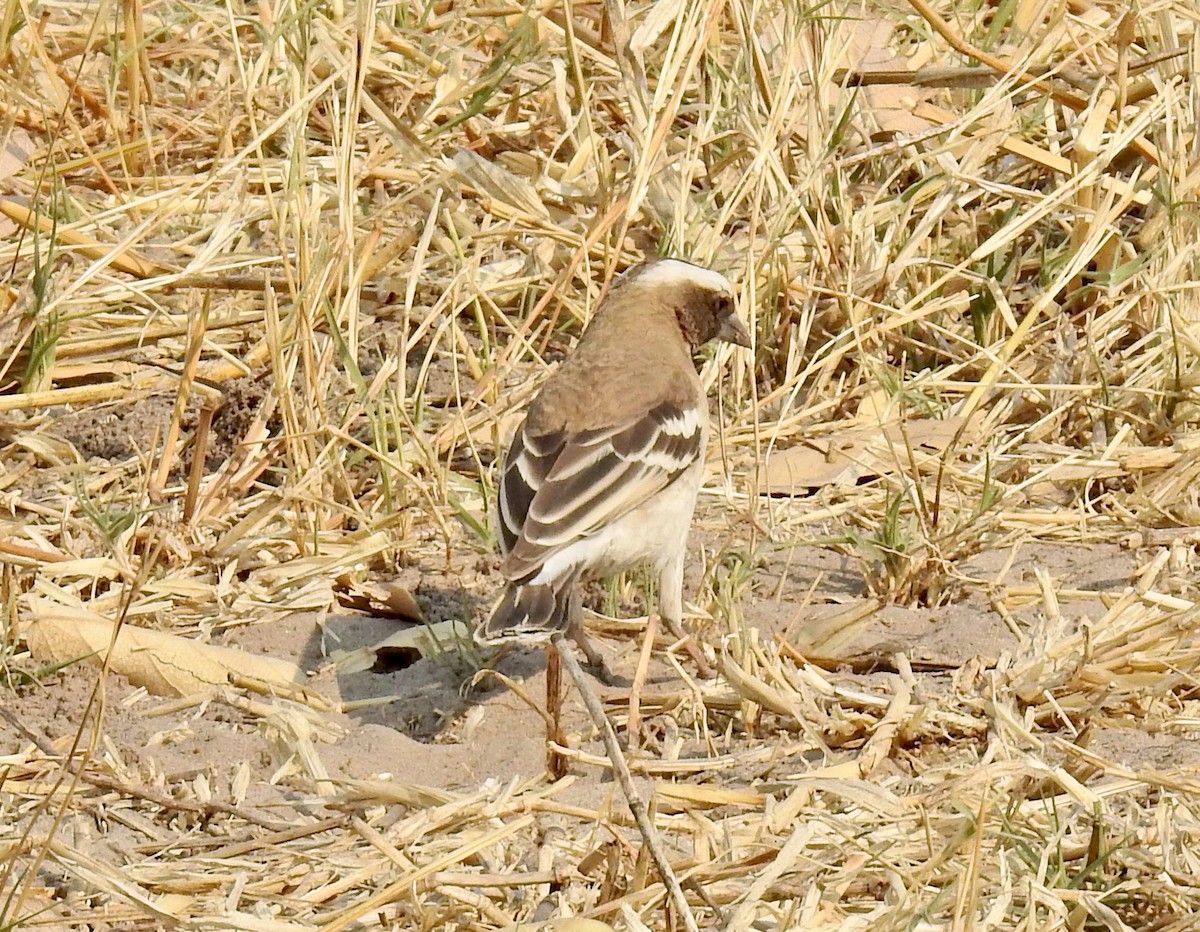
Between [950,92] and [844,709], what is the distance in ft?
10.7

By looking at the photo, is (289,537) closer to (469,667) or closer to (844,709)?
(469,667)

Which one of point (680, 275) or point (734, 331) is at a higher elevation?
point (680, 275)

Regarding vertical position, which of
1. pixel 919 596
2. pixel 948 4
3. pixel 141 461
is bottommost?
pixel 141 461

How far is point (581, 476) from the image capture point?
4.81 m

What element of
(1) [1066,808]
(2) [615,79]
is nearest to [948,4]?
(2) [615,79]

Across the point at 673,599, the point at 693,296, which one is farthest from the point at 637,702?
the point at 693,296

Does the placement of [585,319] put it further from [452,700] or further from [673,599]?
[452,700]

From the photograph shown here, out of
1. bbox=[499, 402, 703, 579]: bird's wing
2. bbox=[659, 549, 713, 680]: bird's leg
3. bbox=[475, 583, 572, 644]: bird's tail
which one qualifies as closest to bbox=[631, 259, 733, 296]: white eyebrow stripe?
bbox=[499, 402, 703, 579]: bird's wing

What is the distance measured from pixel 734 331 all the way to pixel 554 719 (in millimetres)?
1847

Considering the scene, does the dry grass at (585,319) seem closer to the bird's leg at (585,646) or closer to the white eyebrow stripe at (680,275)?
the white eyebrow stripe at (680,275)

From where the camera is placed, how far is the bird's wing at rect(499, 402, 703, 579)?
4.60 meters

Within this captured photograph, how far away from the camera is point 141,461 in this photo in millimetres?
5551

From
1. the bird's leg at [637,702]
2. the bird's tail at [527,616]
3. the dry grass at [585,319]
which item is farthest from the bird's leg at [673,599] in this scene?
the bird's tail at [527,616]

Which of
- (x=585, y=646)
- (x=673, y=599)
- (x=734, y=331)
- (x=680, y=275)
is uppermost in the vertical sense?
(x=680, y=275)
